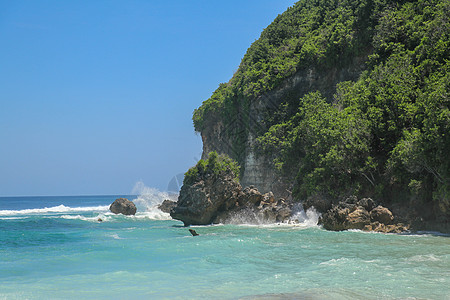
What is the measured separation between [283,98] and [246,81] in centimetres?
497

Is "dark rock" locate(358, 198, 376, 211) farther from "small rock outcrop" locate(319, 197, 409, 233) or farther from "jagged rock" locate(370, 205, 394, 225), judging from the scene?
"jagged rock" locate(370, 205, 394, 225)

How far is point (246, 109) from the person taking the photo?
139 feet

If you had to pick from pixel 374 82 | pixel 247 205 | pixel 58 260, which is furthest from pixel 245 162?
pixel 58 260

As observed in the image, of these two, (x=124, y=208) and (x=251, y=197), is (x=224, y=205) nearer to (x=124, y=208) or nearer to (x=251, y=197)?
(x=251, y=197)

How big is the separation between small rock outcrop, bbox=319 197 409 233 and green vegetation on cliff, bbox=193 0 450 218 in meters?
1.66

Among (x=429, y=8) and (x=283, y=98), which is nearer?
(x=429, y=8)

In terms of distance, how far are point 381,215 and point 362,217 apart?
3.24 feet

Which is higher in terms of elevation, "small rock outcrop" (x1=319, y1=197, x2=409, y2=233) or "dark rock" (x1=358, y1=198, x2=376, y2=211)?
"dark rock" (x1=358, y1=198, x2=376, y2=211)

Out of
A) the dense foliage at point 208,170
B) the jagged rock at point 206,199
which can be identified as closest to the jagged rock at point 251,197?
the jagged rock at point 206,199

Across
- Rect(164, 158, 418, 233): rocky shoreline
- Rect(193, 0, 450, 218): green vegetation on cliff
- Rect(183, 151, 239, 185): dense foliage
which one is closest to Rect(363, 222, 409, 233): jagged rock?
Rect(193, 0, 450, 218): green vegetation on cliff

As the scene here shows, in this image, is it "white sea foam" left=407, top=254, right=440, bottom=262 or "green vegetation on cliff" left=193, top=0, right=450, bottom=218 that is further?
"green vegetation on cliff" left=193, top=0, right=450, bottom=218

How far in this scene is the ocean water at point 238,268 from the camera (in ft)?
34.6

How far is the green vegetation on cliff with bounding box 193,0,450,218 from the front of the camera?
68.5 feet

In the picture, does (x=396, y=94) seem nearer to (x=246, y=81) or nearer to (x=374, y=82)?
(x=374, y=82)
